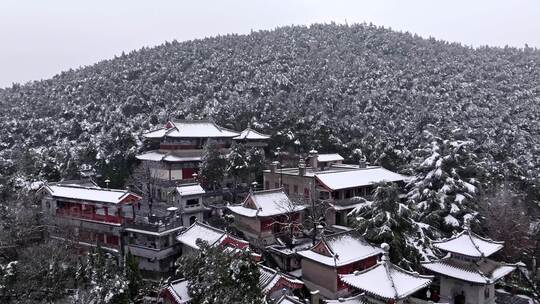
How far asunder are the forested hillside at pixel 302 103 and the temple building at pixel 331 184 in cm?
413

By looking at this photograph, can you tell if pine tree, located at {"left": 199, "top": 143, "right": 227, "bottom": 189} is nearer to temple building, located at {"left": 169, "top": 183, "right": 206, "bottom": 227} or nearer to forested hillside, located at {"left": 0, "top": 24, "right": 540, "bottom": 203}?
temple building, located at {"left": 169, "top": 183, "right": 206, "bottom": 227}

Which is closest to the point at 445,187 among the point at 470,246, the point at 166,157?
the point at 470,246

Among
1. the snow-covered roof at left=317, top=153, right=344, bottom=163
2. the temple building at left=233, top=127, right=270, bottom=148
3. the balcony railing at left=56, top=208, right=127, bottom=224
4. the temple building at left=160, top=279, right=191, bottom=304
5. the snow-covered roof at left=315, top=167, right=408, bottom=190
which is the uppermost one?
the temple building at left=233, top=127, right=270, bottom=148

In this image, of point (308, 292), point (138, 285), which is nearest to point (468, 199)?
point (308, 292)

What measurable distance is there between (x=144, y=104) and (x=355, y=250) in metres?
48.6

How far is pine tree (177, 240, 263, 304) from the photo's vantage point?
584 inches

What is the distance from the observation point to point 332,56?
83250 mm

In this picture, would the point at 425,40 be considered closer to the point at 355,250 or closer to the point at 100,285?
the point at 355,250

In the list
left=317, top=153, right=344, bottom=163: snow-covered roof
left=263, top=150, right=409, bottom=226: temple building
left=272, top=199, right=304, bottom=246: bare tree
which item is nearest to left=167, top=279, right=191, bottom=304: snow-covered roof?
left=272, top=199, right=304, bottom=246: bare tree

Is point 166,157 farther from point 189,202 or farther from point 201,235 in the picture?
point 201,235

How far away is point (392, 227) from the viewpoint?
75.0 ft

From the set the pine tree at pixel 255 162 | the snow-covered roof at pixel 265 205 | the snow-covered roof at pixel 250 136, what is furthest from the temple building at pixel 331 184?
the snow-covered roof at pixel 250 136

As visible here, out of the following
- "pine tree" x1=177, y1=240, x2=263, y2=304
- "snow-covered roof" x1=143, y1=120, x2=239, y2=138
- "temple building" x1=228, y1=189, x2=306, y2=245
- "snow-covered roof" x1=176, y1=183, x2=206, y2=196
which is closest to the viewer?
"pine tree" x1=177, y1=240, x2=263, y2=304

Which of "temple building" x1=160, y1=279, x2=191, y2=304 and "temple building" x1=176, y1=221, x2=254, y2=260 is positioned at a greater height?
"temple building" x1=176, y1=221, x2=254, y2=260
